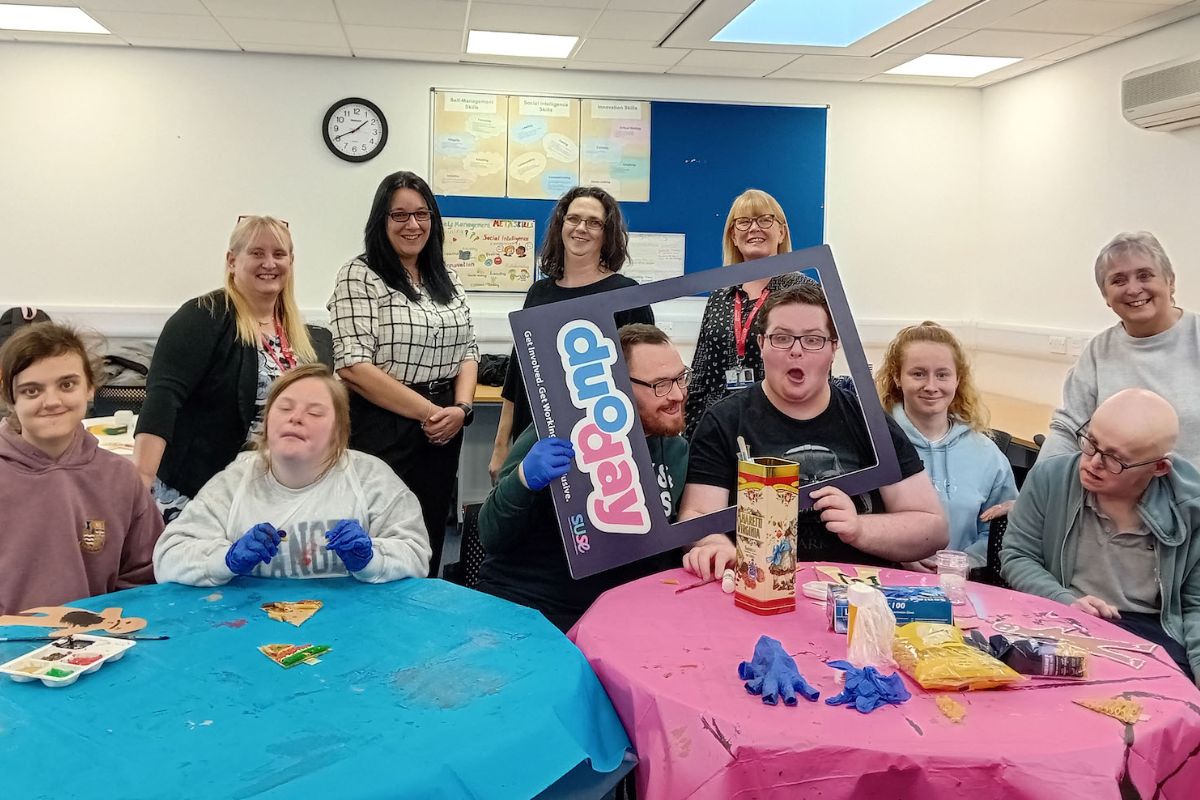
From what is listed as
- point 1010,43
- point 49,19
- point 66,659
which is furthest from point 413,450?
point 1010,43

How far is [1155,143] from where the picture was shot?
416cm

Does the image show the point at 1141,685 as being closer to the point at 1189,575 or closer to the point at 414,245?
the point at 1189,575

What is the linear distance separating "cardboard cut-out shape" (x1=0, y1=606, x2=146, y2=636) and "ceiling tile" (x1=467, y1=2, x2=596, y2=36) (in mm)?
3297

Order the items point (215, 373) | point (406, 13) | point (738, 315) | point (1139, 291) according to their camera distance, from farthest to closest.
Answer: point (406, 13), point (1139, 291), point (215, 373), point (738, 315)

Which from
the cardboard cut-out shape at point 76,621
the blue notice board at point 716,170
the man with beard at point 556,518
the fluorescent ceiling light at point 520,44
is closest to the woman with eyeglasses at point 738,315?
the man with beard at point 556,518

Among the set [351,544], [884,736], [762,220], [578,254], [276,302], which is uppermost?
[762,220]

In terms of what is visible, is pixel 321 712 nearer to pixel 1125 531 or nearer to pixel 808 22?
pixel 1125 531

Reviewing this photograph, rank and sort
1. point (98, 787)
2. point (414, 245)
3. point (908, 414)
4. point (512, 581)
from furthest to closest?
point (414, 245) → point (908, 414) → point (512, 581) → point (98, 787)

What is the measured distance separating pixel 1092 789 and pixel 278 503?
1.49 meters

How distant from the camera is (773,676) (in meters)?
1.21

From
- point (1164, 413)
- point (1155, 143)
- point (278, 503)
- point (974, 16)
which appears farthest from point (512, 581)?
point (1155, 143)

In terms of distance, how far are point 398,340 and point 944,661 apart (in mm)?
1827

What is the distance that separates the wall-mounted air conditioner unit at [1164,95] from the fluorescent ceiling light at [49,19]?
503cm

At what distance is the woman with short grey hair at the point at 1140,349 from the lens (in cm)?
249
